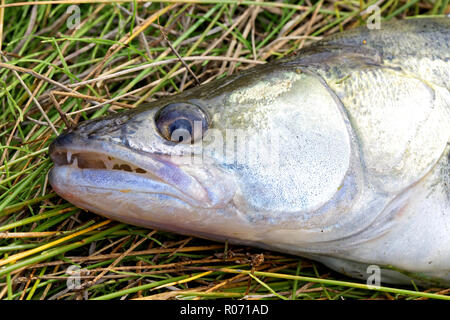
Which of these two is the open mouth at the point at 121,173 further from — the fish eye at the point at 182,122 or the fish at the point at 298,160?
the fish eye at the point at 182,122

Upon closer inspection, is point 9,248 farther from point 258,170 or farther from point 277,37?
point 277,37

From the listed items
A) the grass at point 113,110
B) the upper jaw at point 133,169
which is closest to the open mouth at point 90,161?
the upper jaw at point 133,169

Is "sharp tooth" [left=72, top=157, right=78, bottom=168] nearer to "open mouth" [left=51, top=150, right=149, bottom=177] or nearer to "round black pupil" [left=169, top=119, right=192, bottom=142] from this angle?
"open mouth" [left=51, top=150, right=149, bottom=177]

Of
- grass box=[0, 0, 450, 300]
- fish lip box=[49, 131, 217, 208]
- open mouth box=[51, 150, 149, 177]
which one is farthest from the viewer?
grass box=[0, 0, 450, 300]

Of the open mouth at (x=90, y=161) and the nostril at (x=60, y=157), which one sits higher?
the nostril at (x=60, y=157)

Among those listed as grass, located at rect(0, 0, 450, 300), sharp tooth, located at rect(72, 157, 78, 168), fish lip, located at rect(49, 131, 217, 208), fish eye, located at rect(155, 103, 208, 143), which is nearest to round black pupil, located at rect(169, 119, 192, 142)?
fish eye, located at rect(155, 103, 208, 143)

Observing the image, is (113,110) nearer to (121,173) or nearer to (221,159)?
(121,173)

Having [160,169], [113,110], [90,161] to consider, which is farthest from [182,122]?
[113,110]

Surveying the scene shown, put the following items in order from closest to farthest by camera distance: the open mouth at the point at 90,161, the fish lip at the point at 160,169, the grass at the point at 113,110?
1. the fish lip at the point at 160,169
2. the open mouth at the point at 90,161
3. the grass at the point at 113,110

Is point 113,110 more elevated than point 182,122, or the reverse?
point 113,110
